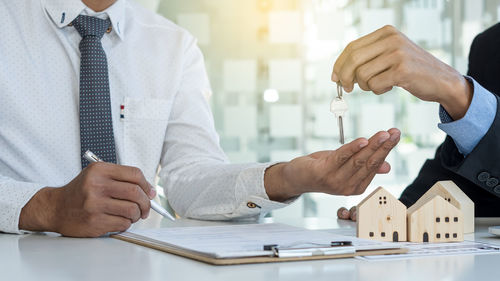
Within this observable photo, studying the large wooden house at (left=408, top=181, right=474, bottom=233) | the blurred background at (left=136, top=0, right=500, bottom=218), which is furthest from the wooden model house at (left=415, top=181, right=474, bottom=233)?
the blurred background at (left=136, top=0, right=500, bottom=218)

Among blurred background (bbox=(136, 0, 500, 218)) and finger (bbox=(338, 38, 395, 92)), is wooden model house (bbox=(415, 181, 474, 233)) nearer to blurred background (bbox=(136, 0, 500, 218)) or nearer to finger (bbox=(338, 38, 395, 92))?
finger (bbox=(338, 38, 395, 92))

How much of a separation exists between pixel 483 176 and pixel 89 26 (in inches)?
42.0

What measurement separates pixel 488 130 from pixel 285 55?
2888 millimetres

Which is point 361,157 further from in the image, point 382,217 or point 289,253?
point 289,253

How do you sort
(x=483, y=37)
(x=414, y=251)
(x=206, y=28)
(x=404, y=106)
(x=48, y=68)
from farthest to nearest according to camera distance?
(x=404, y=106) → (x=206, y=28) → (x=483, y=37) → (x=48, y=68) → (x=414, y=251)

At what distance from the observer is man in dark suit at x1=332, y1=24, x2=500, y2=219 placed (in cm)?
123

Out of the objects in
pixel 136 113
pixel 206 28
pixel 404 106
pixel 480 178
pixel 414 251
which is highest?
pixel 206 28

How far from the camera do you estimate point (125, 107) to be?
1.88 meters

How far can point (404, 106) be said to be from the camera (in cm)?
441

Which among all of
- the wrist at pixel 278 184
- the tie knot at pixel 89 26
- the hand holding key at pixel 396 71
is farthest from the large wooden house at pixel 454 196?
the tie knot at pixel 89 26

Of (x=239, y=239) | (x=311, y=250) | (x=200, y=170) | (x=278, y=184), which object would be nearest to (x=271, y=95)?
(x=200, y=170)

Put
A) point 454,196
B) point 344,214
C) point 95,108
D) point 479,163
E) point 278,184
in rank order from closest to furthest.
A: point 454,196 → point 479,163 → point 278,184 → point 344,214 → point 95,108


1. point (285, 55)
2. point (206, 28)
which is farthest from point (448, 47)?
point (206, 28)

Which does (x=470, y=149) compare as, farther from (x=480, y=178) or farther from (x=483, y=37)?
(x=483, y=37)
